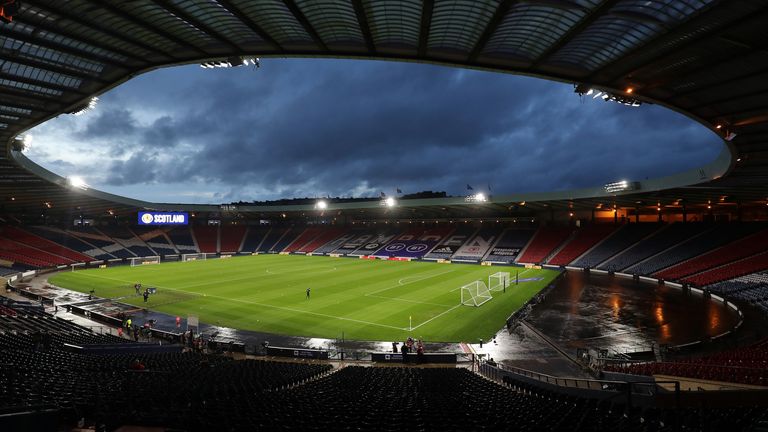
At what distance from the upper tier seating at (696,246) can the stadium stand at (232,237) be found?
77120mm

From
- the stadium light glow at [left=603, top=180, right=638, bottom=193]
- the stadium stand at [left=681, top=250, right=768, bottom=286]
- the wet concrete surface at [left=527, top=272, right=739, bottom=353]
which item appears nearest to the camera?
the wet concrete surface at [left=527, top=272, right=739, bottom=353]

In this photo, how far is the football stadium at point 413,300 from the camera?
10297 millimetres

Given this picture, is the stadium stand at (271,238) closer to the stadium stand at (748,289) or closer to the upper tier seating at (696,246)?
the upper tier seating at (696,246)

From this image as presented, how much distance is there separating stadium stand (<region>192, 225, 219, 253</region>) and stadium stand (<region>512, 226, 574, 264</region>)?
6458cm

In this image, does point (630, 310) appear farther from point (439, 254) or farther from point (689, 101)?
point (439, 254)

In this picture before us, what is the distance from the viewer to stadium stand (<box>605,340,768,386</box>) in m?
14.5

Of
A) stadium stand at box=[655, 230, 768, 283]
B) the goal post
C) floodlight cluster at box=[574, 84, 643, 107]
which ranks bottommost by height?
stadium stand at box=[655, 230, 768, 283]

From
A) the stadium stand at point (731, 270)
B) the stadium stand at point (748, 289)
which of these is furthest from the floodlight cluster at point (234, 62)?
the stadium stand at point (731, 270)

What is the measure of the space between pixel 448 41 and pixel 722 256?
5094 centimetres

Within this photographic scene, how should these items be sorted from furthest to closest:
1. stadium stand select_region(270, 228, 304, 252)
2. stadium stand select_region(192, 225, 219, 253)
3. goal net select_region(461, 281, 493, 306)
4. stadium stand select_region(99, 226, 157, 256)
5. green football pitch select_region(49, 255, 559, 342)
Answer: stadium stand select_region(270, 228, 304, 252), stadium stand select_region(192, 225, 219, 253), stadium stand select_region(99, 226, 157, 256), goal net select_region(461, 281, 493, 306), green football pitch select_region(49, 255, 559, 342)

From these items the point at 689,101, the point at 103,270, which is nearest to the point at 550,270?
the point at 689,101

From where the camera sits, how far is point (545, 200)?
59750 mm

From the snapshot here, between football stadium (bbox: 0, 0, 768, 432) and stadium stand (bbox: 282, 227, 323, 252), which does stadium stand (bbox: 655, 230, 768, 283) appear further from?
stadium stand (bbox: 282, 227, 323, 252)

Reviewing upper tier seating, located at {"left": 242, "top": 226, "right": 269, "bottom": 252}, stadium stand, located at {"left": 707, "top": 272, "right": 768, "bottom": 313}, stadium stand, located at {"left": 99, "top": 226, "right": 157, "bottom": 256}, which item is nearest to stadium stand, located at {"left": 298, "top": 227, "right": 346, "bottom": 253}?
upper tier seating, located at {"left": 242, "top": 226, "right": 269, "bottom": 252}
